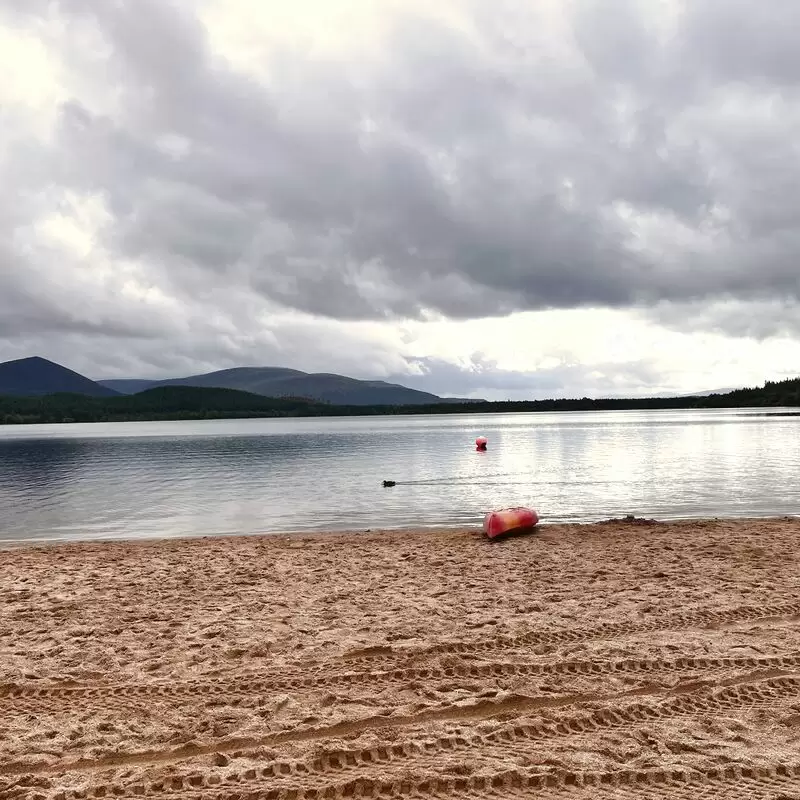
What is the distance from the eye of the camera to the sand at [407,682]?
4906 millimetres

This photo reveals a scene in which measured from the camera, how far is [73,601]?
10523mm

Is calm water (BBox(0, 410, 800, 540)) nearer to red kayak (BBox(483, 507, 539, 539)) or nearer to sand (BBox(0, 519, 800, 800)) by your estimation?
red kayak (BBox(483, 507, 539, 539))

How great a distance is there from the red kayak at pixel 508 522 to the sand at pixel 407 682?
12.6 ft

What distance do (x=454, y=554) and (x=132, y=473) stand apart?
32.0 meters

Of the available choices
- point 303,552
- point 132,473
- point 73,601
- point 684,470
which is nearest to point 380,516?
point 303,552

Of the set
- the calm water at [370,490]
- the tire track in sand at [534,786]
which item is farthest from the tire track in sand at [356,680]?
the calm water at [370,490]

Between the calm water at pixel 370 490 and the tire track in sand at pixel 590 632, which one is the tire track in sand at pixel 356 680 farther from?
the calm water at pixel 370 490

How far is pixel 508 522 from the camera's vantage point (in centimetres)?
1655

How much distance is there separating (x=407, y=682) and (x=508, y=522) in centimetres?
1022

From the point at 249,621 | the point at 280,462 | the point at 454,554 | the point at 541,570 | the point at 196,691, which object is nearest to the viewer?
the point at 196,691

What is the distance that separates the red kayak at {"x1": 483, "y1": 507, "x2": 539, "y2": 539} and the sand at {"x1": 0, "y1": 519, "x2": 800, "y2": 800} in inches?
151

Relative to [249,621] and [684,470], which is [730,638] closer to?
[249,621]

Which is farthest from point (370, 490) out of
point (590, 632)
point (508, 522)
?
point (590, 632)

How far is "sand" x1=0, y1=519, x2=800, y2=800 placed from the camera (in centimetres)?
491
